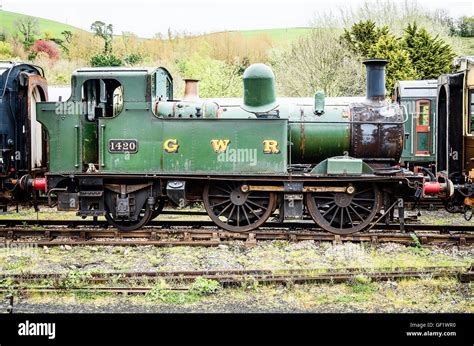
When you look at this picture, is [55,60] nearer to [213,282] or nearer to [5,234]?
[5,234]

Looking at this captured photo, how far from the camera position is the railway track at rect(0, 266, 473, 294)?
7.04 meters

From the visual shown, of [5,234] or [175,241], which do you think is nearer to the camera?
[175,241]

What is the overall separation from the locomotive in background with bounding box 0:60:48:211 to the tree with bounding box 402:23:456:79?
18.9 metres

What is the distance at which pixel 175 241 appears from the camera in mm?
9617

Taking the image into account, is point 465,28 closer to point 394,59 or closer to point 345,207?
point 394,59

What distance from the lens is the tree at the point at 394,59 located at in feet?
79.5

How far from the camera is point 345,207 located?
33.1ft

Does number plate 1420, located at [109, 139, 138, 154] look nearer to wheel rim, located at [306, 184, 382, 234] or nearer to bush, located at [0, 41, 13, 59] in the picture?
wheel rim, located at [306, 184, 382, 234]

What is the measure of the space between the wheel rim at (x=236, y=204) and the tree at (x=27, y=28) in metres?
19.3

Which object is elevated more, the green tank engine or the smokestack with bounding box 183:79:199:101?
the smokestack with bounding box 183:79:199:101

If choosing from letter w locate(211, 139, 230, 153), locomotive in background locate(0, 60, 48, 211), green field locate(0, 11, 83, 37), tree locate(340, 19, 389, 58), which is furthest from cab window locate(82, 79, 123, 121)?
tree locate(340, 19, 389, 58)

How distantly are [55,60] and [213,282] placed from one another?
24.2 metres

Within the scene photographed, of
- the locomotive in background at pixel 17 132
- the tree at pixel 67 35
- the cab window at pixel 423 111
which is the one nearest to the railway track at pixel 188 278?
the locomotive in background at pixel 17 132

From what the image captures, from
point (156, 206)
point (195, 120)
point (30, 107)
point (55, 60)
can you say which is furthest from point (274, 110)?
point (55, 60)
